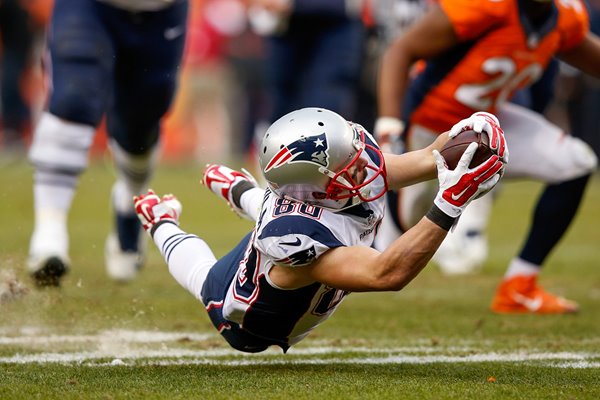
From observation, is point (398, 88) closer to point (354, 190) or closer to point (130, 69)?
point (130, 69)

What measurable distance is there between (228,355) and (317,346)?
1.27 ft

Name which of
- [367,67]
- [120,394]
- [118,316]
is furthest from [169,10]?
[367,67]

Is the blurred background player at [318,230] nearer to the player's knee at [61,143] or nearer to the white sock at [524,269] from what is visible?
the player's knee at [61,143]

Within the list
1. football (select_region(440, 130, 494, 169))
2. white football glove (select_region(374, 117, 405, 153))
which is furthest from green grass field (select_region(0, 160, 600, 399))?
white football glove (select_region(374, 117, 405, 153))

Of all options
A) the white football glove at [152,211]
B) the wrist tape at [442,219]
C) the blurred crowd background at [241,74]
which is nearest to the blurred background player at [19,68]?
the blurred crowd background at [241,74]

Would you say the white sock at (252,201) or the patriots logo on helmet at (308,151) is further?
the white sock at (252,201)

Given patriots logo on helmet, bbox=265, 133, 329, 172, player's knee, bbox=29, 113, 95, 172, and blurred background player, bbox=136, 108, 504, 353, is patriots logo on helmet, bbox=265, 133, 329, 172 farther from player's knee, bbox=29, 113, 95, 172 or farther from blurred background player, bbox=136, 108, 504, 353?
player's knee, bbox=29, 113, 95, 172

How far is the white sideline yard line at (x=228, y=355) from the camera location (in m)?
3.95

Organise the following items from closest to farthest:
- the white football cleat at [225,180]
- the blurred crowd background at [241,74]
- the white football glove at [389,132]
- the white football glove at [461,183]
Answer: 1. the white football glove at [461,183]
2. the white football cleat at [225,180]
3. the white football glove at [389,132]
4. the blurred crowd background at [241,74]

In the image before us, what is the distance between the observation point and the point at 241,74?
1756 centimetres

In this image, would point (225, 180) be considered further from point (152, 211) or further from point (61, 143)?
point (61, 143)

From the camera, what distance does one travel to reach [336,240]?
11.4ft

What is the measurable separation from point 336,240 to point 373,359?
0.71 metres

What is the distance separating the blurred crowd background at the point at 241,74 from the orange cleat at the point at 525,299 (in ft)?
6.93
